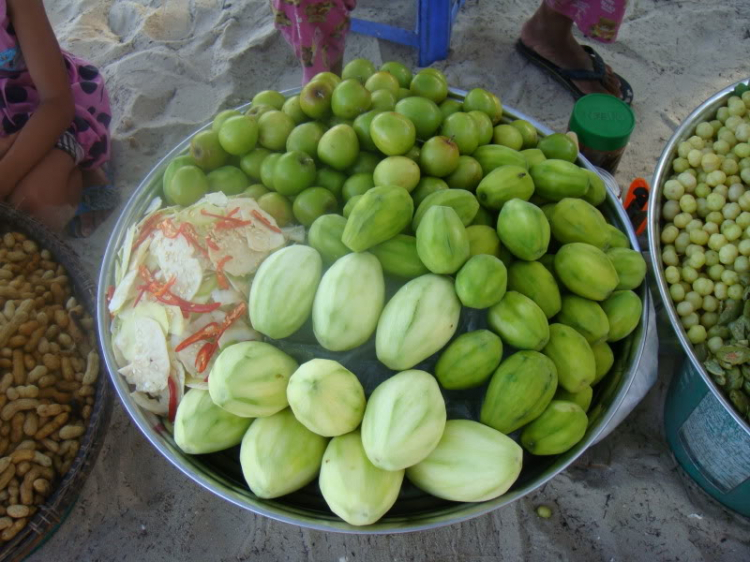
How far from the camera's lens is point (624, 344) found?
131 cm

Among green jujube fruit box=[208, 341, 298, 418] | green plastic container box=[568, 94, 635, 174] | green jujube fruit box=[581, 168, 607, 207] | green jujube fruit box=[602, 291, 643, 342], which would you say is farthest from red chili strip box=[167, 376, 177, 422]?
green plastic container box=[568, 94, 635, 174]

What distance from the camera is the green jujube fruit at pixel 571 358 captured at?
110cm

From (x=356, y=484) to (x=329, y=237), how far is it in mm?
535

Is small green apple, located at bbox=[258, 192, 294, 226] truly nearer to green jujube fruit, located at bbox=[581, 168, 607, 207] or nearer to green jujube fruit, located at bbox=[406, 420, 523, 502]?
green jujube fruit, located at bbox=[406, 420, 523, 502]

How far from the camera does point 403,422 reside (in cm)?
94

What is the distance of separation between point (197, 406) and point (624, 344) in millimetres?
1012

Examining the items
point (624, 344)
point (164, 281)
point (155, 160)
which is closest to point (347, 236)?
point (164, 281)

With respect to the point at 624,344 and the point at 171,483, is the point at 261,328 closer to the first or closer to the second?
the point at 624,344

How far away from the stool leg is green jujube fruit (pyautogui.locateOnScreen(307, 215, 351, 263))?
2.08 m

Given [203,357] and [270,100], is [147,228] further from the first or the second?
[270,100]

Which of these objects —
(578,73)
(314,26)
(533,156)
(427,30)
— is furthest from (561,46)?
(533,156)

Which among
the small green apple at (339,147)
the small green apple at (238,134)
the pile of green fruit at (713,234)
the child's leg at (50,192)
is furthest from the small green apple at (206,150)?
the pile of green fruit at (713,234)

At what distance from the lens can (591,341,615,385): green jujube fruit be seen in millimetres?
1227

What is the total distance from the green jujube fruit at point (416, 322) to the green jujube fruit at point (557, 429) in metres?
0.26
